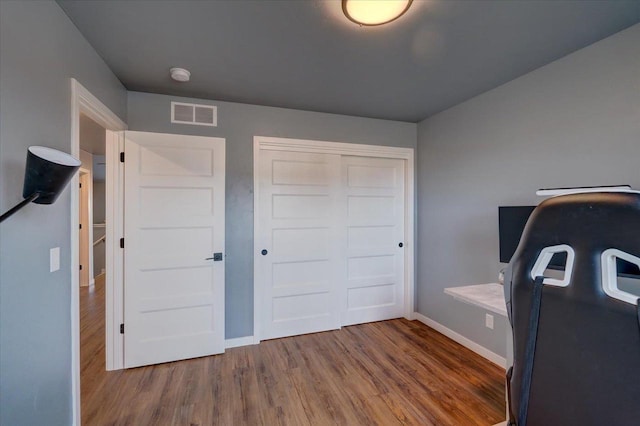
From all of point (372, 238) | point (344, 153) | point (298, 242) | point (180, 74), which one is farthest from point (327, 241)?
point (180, 74)

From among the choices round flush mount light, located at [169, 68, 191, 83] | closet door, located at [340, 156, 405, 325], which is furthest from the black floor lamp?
closet door, located at [340, 156, 405, 325]

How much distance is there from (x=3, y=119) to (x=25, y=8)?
537 mm

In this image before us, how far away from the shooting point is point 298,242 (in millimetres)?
3066

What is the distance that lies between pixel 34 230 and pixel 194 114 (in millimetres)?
1712

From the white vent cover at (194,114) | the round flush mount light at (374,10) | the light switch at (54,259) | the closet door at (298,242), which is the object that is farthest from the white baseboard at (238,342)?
the round flush mount light at (374,10)

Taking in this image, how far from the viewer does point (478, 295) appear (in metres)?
1.96

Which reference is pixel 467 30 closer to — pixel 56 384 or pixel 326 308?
pixel 326 308

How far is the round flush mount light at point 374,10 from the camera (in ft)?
4.59

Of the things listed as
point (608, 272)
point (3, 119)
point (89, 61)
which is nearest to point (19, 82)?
point (3, 119)

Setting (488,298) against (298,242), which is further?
(298,242)

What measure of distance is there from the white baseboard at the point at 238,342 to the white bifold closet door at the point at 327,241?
0.46 ft

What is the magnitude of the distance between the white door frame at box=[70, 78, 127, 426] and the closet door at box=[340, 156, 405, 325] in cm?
216

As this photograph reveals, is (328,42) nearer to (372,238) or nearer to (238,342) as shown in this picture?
(372,238)

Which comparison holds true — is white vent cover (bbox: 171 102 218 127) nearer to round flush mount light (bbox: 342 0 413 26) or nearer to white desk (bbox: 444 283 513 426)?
round flush mount light (bbox: 342 0 413 26)
